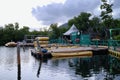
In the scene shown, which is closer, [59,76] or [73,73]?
[59,76]

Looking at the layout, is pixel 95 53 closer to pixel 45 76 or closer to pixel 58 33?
pixel 45 76

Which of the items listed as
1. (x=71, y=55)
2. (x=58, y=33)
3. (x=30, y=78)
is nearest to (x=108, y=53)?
(x=71, y=55)

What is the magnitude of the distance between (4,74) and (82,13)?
254 ft

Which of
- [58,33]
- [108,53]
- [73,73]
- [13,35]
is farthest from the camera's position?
[13,35]

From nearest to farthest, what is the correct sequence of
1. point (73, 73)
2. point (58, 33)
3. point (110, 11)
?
point (73, 73), point (110, 11), point (58, 33)

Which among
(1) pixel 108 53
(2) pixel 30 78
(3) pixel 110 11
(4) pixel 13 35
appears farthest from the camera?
(4) pixel 13 35

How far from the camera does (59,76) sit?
2317 centimetres

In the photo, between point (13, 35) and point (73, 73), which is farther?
point (13, 35)

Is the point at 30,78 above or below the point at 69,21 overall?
below

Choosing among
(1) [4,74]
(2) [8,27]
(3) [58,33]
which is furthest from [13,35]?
(1) [4,74]

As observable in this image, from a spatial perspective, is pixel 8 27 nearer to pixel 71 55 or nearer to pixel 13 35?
pixel 13 35

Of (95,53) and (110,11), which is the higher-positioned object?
(110,11)

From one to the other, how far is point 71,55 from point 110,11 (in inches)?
990

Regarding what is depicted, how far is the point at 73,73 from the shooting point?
24.8 m
